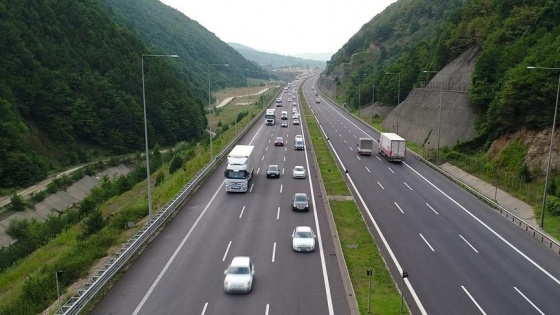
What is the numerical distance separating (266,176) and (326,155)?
14.4m

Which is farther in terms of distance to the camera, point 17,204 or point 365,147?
point 365,147

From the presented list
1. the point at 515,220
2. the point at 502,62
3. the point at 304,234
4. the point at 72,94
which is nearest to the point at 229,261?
the point at 304,234

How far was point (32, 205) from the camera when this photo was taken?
52.0 m

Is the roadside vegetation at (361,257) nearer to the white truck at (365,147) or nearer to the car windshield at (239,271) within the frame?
the car windshield at (239,271)

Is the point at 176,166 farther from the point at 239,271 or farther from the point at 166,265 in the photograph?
the point at 239,271

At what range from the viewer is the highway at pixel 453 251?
70.1ft

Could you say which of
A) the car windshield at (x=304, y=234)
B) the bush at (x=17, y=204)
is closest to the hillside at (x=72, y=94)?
the bush at (x=17, y=204)

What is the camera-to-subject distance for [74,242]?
32438 mm

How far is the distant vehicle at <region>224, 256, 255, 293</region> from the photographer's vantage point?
21.3 meters

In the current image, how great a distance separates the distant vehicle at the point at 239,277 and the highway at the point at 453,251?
771cm

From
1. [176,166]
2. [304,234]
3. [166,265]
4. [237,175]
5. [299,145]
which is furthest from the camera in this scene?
[299,145]

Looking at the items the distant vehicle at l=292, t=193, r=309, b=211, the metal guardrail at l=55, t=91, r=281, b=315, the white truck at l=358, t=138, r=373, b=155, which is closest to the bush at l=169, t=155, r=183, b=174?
the metal guardrail at l=55, t=91, r=281, b=315

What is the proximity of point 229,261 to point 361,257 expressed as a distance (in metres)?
7.56

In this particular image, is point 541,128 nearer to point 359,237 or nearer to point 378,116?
point 359,237
